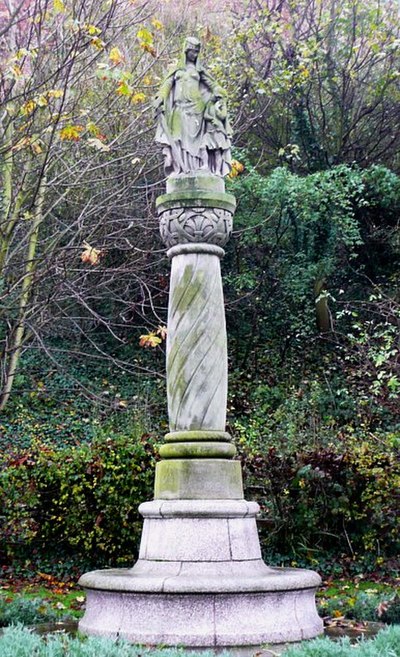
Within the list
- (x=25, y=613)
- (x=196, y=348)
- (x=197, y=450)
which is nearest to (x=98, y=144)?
(x=196, y=348)

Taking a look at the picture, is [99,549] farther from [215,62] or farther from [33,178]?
[215,62]

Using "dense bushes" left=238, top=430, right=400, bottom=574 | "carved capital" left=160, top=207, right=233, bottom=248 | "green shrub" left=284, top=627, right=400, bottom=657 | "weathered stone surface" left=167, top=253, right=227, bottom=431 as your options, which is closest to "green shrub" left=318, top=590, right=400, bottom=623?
"weathered stone surface" left=167, top=253, right=227, bottom=431

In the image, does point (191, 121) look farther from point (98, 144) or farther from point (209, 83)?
point (98, 144)

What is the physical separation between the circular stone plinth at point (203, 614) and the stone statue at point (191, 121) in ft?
12.4

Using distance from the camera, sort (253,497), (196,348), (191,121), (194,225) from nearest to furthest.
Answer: (196,348) → (194,225) → (191,121) → (253,497)

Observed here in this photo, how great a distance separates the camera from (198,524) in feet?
21.3

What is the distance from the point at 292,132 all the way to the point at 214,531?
508 inches

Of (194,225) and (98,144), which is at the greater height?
(98,144)

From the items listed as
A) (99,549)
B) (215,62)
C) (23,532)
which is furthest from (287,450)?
(215,62)

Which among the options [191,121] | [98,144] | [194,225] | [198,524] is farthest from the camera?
[98,144]

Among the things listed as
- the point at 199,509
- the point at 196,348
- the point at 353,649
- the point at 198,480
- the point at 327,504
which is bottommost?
the point at 353,649

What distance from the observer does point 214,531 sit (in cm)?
650

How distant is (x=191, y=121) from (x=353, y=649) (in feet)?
16.4

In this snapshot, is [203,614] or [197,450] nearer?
[203,614]
